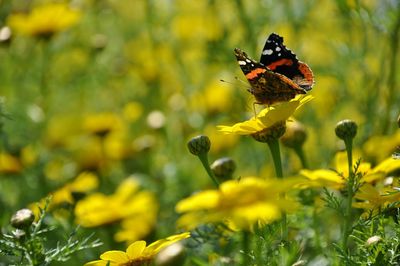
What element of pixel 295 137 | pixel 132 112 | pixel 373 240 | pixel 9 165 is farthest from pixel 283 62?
pixel 132 112

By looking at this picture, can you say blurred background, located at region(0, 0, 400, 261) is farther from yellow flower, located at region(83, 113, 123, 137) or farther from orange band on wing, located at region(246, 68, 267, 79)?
orange band on wing, located at region(246, 68, 267, 79)

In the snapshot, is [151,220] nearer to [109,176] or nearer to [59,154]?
[109,176]

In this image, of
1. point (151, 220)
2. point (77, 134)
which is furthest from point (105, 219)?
point (77, 134)

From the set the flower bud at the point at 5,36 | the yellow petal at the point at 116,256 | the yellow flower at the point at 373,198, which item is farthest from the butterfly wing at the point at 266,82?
the flower bud at the point at 5,36

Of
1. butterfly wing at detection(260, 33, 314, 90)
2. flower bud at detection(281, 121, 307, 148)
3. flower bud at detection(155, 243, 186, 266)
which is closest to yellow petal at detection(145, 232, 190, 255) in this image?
flower bud at detection(155, 243, 186, 266)

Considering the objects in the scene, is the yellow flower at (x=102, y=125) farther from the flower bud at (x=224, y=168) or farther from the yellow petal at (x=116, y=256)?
the yellow petal at (x=116, y=256)

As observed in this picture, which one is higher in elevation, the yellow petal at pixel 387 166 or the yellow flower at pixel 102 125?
the yellow petal at pixel 387 166
